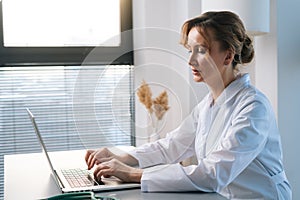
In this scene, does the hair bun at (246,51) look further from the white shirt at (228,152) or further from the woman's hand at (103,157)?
the woman's hand at (103,157)

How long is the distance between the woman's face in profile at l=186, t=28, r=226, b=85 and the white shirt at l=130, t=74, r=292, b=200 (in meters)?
0.10

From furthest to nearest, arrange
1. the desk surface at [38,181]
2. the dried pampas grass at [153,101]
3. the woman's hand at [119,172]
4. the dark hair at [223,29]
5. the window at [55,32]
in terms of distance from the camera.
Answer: the window at [55,32]
the dried pampas grass at [153,101]
the dark hair at [223,29]
the woman's hand at [119,172]
the desk surface at [38,181]

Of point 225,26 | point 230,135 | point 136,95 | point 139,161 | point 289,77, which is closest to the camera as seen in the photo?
point 230,135

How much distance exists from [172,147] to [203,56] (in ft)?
1.29

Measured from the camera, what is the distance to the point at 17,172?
1.55 metres

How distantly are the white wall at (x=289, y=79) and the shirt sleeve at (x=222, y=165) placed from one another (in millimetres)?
739

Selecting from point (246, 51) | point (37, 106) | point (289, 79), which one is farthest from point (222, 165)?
point (37, 106)

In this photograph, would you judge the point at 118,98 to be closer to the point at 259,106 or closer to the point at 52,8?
the point at 259,106

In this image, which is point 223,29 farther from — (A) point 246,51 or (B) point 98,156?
(B) point 98,156

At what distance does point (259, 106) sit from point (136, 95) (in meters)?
1.12

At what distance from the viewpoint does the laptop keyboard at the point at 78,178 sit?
1.23 metres

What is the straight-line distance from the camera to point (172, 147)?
62.2 inches

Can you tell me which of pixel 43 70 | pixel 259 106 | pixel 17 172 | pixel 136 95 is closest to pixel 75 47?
pixel 43 70

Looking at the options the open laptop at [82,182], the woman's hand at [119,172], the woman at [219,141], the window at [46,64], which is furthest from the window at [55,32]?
the woman's hand at [119,172]
